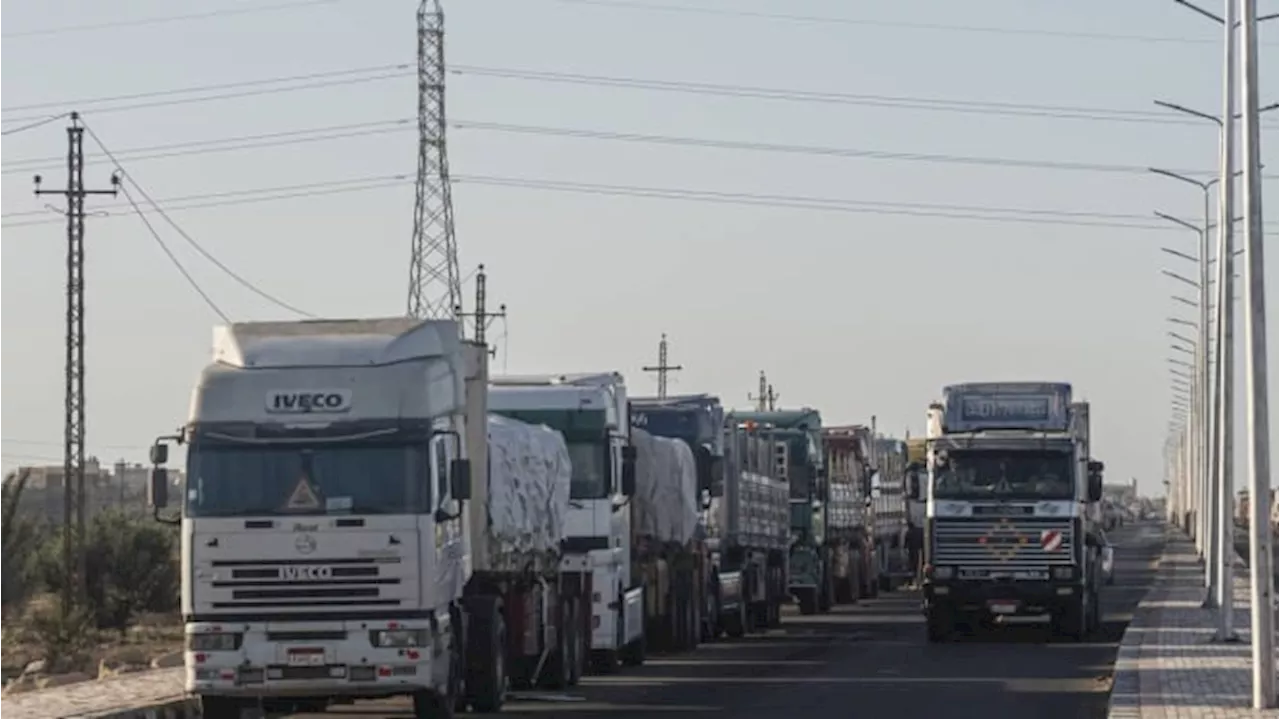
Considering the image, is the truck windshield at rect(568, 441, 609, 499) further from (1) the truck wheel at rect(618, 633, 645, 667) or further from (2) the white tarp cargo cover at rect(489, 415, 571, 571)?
(1) the truck wheel at rect(618, 633, 645, 667)

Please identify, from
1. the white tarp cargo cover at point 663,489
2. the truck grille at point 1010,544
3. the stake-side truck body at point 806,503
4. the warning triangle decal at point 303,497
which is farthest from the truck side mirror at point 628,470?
the stake-side truck body at point 806,503

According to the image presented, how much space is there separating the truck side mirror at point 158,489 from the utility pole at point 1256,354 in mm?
9548

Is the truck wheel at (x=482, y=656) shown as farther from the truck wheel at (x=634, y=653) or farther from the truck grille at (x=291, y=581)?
the truck wheel at (x=634, y=653)

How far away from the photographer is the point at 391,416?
25.5 meters

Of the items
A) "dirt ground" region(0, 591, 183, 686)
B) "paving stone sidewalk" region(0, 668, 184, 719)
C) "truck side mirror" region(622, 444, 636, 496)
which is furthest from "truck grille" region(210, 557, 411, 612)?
"dirt ground" region(0, 591, 183, 686)

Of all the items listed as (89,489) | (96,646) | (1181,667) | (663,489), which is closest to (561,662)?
(1181,667)

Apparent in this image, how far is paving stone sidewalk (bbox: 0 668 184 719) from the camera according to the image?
27.2 metres

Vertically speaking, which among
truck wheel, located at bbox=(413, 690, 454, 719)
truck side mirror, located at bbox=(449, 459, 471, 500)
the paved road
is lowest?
the paved road

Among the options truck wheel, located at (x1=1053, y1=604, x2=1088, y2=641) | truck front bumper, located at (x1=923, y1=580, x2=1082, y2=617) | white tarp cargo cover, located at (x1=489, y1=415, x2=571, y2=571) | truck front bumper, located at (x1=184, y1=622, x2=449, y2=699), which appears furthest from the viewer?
truck wheel, located at (x1=1053, y1=604, x2=1088, y2=641)

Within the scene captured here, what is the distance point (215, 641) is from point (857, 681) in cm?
1059

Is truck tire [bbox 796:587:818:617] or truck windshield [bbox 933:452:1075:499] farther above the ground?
truck windshield [bbox 933:452:1075:499]

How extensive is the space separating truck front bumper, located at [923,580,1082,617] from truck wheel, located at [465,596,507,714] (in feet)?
50.5

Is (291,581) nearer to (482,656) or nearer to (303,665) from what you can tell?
(303,665)

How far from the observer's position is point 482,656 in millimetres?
28469
